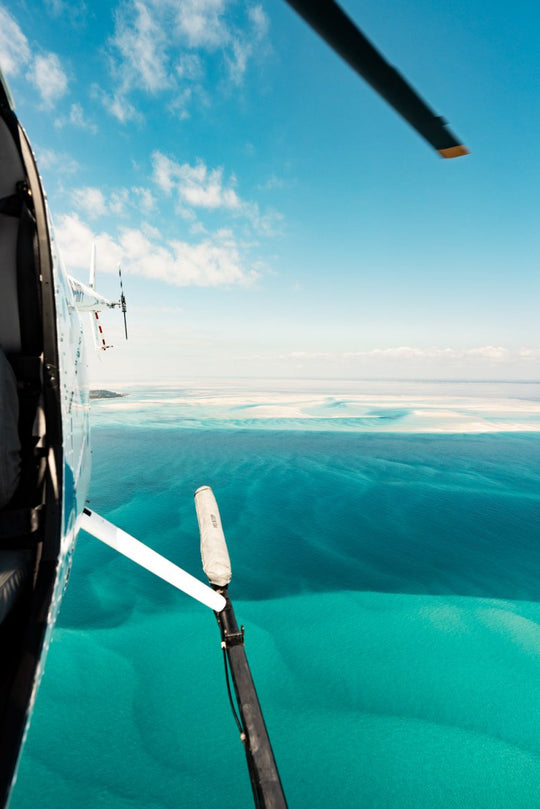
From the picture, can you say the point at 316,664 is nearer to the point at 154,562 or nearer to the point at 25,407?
the point at 154,562

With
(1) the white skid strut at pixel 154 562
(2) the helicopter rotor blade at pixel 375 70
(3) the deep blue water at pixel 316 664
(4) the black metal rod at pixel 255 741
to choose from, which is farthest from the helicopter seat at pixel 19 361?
(3) the deep blue water at pixel 316 664

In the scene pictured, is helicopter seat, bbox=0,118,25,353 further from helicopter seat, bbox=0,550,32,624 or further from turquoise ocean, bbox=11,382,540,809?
turquoise ocean, bbox=11,382,540,809

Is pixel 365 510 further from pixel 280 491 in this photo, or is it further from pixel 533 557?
pixel 533 557

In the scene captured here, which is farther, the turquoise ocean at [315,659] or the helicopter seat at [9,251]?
the turquoise ocean at [315,659]

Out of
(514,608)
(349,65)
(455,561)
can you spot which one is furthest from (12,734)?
(455,561)

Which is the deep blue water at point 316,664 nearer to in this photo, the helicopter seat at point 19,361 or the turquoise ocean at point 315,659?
the turquoise ocean at point 315,659

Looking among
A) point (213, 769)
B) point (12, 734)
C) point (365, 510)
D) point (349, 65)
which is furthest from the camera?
point (365, 510)

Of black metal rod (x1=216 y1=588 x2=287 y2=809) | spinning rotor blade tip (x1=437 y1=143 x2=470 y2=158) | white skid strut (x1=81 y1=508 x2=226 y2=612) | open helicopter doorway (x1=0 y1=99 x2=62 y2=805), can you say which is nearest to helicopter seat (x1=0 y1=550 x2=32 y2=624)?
open helicopter doorway (x1=0 y1=99 x2=62 y2=805)
